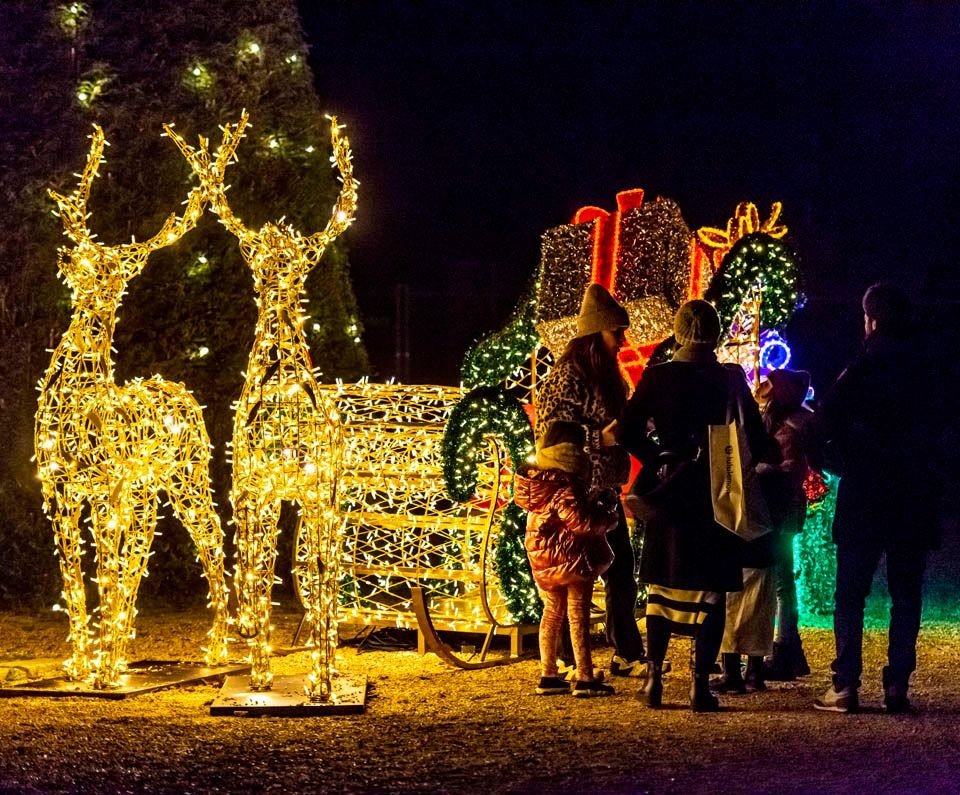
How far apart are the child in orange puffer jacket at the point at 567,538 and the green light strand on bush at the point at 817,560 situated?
9.07 ft

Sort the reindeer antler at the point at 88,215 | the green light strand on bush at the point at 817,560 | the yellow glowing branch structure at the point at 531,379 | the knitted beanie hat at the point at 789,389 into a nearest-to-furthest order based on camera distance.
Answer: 1. the reindeer antler at the point at 88,215
2. the knitted beanie hat at the point at 789,389
3. the yellow glowing branch structure at the point at 531,379
4. the green light strand on bush at the point at 817,560

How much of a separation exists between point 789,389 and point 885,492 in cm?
98

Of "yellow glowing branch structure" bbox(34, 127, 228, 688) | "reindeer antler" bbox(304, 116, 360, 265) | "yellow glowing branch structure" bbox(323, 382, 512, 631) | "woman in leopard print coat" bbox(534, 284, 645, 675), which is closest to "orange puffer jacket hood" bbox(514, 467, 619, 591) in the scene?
"woman in leopard print coat" bbox(534, 284, 645, 675)

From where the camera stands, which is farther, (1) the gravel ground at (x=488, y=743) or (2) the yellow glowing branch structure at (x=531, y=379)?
(2) the yellow glowing branch structure at (x=531, y=379)

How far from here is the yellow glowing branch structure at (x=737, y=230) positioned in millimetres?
8953

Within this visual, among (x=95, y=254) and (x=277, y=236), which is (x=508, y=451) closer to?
(x=277, y=236)

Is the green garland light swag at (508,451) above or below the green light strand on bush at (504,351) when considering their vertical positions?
below

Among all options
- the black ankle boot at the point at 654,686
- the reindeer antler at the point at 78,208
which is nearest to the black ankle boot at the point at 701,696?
the black ankle boot at the point at 654,686

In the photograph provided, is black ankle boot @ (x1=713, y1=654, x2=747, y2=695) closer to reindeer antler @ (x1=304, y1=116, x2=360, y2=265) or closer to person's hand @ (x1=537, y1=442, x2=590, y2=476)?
person's hand @ (x1=537, y1=442, x2=590, y2=476)

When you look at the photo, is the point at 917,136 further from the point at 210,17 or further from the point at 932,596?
the point at 210,17

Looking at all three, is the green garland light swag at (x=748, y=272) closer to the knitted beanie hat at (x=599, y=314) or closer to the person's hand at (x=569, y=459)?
the knitted beanie hat at (x=599, y=314)

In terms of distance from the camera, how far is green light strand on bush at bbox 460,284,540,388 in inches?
337

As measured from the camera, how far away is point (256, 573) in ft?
22.5

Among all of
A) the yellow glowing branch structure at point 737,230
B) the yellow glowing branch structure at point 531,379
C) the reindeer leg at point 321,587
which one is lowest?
the reindeer leg at point 321,587
